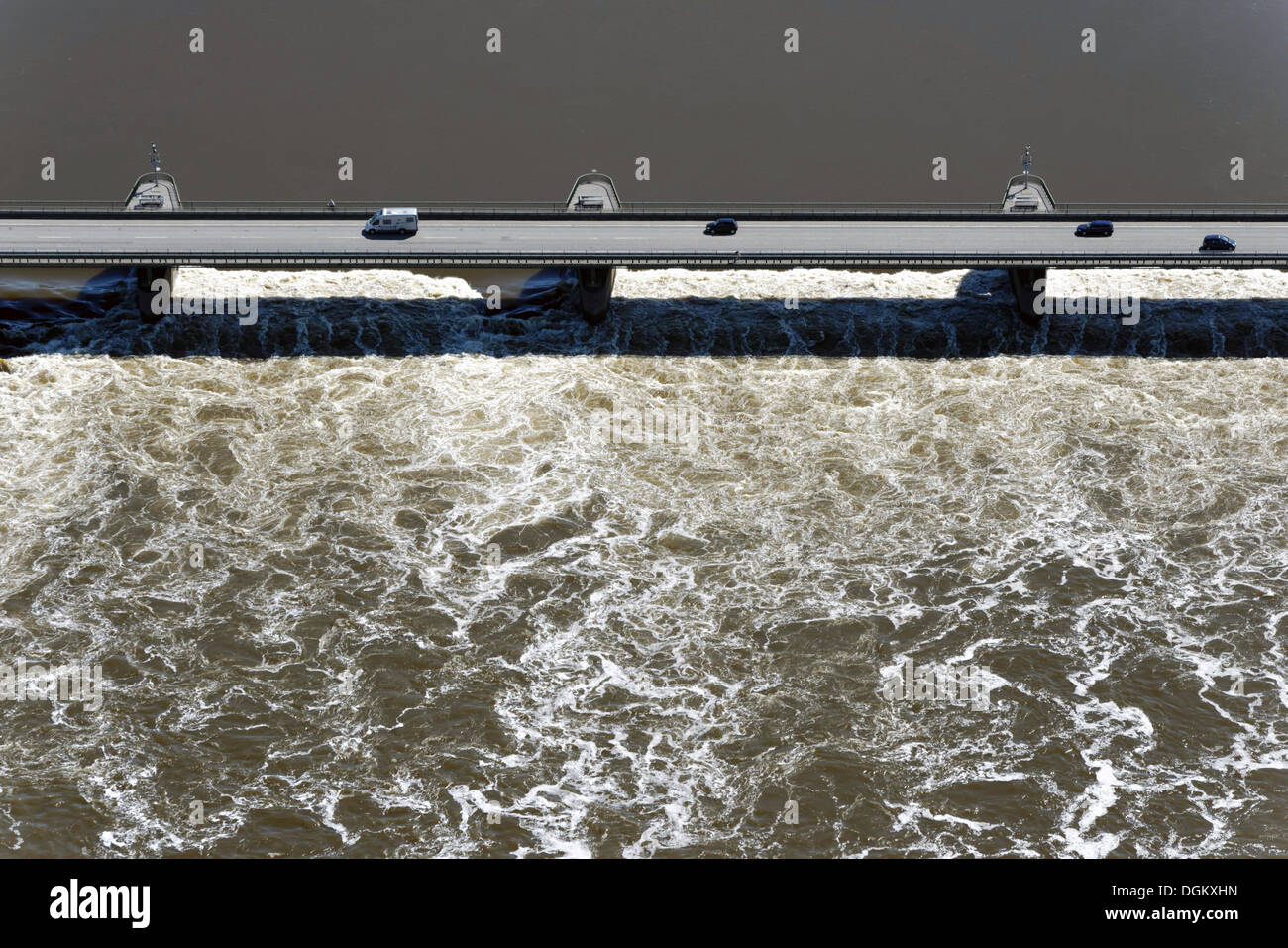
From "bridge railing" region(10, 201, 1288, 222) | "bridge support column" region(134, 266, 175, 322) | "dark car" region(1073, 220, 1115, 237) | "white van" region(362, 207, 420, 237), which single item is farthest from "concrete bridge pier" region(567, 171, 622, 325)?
"dark car" region(1073, 220, 1115, 237)

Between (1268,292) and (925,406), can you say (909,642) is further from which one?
(1268,292)

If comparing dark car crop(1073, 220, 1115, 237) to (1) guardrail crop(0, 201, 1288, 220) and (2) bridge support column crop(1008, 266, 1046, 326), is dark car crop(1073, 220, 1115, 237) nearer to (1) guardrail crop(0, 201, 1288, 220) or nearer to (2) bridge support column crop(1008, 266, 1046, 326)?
(1) guardrail crop(0, 201, 1288, 220)

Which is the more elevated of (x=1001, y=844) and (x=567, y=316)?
(x=567, y=316)

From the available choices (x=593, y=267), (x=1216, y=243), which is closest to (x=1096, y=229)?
(x=1216, y=243)

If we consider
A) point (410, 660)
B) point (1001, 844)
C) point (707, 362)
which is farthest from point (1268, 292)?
point (410, 660)

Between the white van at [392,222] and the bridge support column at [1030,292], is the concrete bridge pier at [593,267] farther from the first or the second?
the bridge support column at [1030,292]
